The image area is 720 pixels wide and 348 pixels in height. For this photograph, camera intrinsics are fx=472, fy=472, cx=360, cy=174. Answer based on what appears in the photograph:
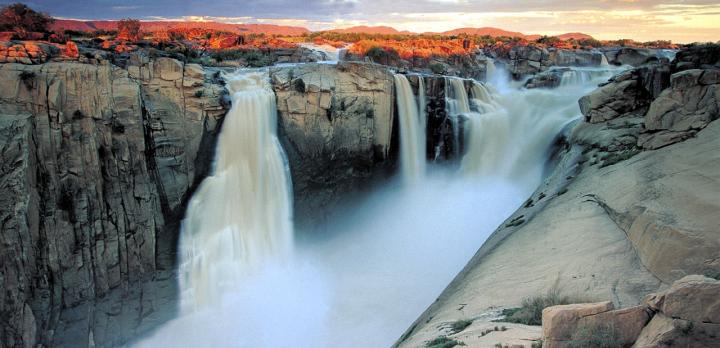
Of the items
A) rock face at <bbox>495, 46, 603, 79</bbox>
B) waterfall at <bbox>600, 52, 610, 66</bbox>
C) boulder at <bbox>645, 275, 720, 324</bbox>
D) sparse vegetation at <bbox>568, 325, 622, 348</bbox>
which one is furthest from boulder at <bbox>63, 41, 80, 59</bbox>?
waterfall at <bbox>600, 52, 610, 66</bbox>

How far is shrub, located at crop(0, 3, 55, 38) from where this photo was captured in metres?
19.9

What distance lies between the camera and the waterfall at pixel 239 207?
58.9ft

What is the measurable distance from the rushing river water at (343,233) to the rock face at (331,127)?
31.4 inches

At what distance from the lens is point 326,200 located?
2253 cm

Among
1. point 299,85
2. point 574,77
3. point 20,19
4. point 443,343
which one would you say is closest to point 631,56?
point 574,77

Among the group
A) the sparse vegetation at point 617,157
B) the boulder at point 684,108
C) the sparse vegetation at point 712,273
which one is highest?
the boulder at point 684,108

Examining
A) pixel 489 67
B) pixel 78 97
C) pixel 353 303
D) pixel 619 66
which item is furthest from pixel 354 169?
pixel 619 66

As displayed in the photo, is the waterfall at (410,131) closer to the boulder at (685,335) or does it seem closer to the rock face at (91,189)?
the rock face at (91,189)

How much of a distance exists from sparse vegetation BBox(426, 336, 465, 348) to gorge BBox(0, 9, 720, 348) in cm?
6

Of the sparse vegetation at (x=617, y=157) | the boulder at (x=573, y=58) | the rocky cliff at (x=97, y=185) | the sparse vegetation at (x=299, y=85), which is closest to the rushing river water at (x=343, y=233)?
the rocky cliff at (x=97, y=185)

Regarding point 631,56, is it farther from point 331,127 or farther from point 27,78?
point 27,78

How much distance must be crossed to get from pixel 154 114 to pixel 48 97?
11.0 ft

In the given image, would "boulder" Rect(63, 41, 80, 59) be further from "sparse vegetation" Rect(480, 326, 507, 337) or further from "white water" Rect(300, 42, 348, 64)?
"white water" Rect(300, 42, 348, 64)

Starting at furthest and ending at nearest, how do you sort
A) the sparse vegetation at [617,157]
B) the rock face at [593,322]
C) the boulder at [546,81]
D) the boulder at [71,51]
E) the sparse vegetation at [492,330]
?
the boulder at [546,81] < the boulder at [71,51] < the sparse vegetation at [617,157] < the sparse vegetation at [492,330] < the rock face at [593,322]
